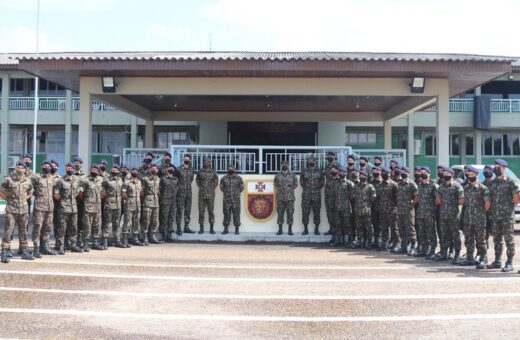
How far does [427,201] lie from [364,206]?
1.29m

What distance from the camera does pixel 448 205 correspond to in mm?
8078

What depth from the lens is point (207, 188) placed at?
1045cm

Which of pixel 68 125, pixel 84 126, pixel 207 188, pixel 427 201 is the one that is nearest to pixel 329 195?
pixel 427 201

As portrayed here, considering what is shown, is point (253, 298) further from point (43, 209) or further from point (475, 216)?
point (43, 209)

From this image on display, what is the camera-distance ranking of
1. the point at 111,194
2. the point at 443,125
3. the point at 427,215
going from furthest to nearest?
the point at 443,125 → the point at 111,194 → the point at 427,215

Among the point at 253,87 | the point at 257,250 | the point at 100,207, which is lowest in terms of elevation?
the point at 257,250

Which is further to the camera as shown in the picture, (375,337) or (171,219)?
(171,219)

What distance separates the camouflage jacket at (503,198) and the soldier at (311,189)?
12.3 ft

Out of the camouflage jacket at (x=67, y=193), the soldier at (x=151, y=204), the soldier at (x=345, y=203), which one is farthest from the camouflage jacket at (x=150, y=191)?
the soldier at (x=345, y=203)

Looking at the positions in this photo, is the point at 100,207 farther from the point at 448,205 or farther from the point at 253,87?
the point at 448,205

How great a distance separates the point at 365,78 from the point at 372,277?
6.25 meters

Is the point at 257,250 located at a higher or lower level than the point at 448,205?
lower

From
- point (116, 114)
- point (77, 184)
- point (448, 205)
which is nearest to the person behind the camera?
point (448, 205)

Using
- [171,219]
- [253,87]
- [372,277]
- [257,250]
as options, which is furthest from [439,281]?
[253,87]
